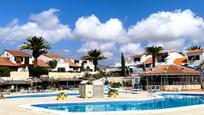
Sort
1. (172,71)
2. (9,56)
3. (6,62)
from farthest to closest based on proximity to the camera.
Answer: (9,56), (6,62), (172,71)

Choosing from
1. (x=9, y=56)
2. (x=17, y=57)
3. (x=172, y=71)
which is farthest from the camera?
(x=9, y=56)

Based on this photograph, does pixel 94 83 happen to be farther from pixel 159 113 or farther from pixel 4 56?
pixel 4 56

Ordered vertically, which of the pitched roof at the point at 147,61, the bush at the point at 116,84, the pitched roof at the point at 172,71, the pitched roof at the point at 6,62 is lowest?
the bush at the point at 116,84

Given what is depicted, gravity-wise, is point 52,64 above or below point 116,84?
above

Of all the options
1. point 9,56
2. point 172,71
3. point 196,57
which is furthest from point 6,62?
point 196,57

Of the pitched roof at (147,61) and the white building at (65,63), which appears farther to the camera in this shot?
the pitched roof at (147,61)

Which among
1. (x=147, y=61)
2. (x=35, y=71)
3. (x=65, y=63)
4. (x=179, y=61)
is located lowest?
(x=35, y=71)

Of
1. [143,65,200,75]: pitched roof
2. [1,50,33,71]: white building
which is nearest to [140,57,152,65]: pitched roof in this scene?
[1,50,33,71]: white building

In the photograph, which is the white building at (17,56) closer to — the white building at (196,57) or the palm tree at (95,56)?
the palm tree at (95,56)

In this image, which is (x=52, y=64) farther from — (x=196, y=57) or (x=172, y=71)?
(x=172, y=71)

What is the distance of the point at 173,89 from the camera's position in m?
47.7

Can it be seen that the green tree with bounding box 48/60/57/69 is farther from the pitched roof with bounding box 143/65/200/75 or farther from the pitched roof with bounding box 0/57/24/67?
the pitched roof with bounding box 143/65/200/75

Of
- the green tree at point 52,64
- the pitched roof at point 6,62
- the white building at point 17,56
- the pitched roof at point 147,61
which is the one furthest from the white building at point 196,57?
the pitched roof at point 6,62

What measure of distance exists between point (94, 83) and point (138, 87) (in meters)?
17.7
